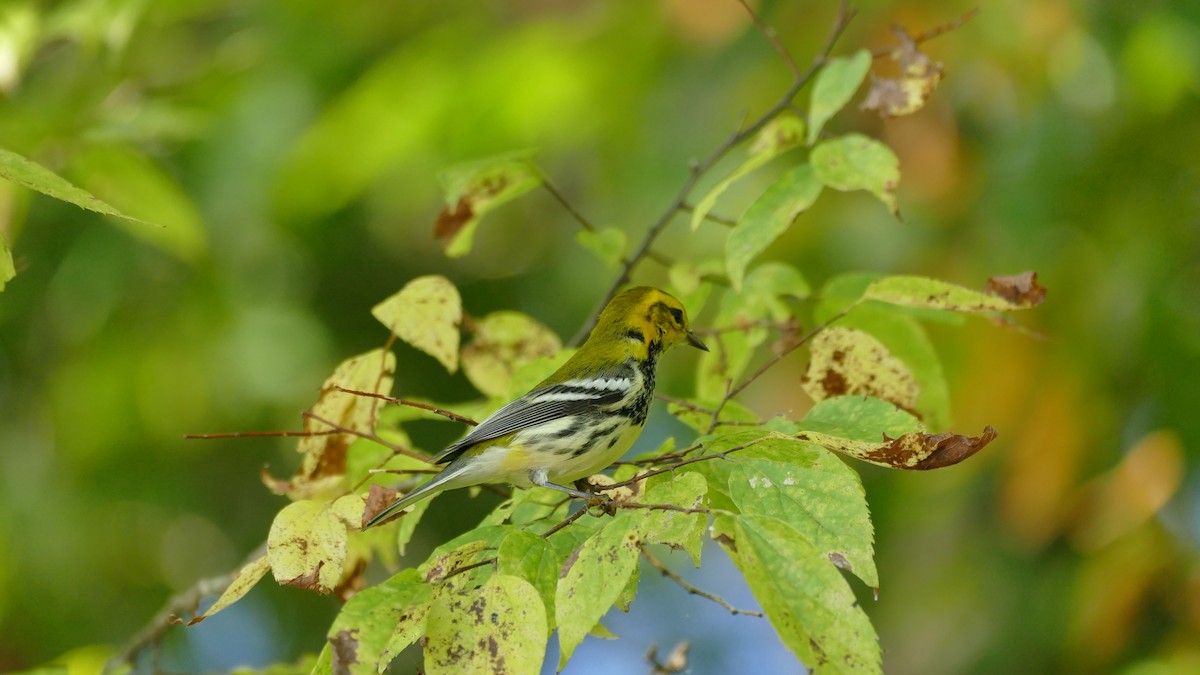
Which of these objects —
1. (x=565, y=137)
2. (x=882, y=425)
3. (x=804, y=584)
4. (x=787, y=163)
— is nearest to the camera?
(x=804, y=584)

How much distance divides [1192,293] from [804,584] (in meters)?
2.63

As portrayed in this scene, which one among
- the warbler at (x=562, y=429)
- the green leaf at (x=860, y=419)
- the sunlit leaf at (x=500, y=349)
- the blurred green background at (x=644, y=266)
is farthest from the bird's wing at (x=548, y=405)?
the blurred green background at (x=644, y=266)

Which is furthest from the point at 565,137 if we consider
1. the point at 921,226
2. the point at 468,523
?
the point at 468,523

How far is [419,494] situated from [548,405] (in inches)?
14.2

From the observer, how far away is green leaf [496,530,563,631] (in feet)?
4.02

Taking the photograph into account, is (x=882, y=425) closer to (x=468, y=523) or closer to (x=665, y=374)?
(x=665, y=374)

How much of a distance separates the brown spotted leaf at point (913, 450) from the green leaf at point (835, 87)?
21.9 inches

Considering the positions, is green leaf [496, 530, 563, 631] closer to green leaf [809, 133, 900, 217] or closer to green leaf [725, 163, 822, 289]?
green leaf [725, 163, 822, 289]

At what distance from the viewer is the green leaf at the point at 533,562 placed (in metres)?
1.23

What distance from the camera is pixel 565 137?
346 cm

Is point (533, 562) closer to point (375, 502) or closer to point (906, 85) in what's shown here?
point (375, 502)

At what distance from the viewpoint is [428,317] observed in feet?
5.45

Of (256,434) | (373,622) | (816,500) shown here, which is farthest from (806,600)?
(256,434)

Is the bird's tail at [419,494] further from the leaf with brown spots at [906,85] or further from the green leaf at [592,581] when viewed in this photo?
the leaf with brown spots at [906,85]
